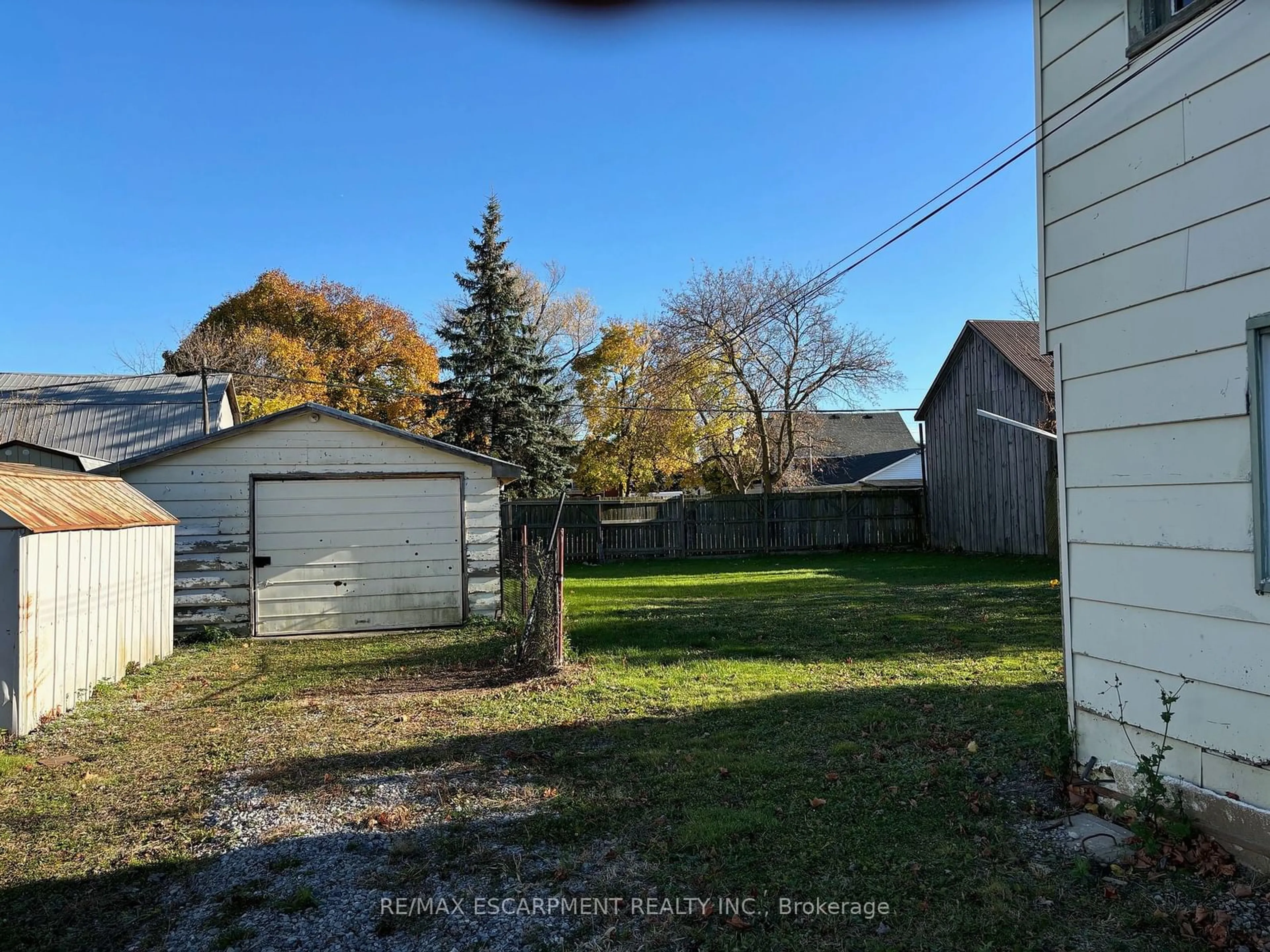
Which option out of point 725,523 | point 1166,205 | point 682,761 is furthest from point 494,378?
point 1166,205

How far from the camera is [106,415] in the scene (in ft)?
65.0

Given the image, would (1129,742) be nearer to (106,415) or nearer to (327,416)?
(327,416)

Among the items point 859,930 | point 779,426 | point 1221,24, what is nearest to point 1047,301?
point 1221,24

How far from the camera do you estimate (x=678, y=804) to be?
391cm

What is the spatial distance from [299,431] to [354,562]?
182 cm

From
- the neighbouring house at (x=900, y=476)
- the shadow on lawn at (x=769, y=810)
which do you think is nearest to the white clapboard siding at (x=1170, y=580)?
the shadow on lawn at (x=769, y=810)

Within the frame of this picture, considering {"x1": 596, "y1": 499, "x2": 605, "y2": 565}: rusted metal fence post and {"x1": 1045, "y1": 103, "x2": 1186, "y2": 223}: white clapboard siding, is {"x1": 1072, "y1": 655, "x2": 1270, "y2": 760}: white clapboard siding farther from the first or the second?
{"x1": 596, "y1": 499, "x2": 605, "y2": 565}: rusted metal fence post

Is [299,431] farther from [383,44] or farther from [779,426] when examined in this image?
[779,426]

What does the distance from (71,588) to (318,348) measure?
30.2 metres

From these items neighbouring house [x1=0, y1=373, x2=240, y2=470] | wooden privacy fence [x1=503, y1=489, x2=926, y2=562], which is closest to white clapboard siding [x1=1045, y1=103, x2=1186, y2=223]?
wooden privacy fence [x1=503, y1=489, x2=926, y2=562]

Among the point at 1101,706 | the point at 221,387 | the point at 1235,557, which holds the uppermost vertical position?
the point at 221,387

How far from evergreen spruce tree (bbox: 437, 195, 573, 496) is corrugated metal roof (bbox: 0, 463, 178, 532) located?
49.1ft

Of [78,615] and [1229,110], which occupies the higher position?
[1229,110]

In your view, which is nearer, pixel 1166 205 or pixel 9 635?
pixel 1166 205
